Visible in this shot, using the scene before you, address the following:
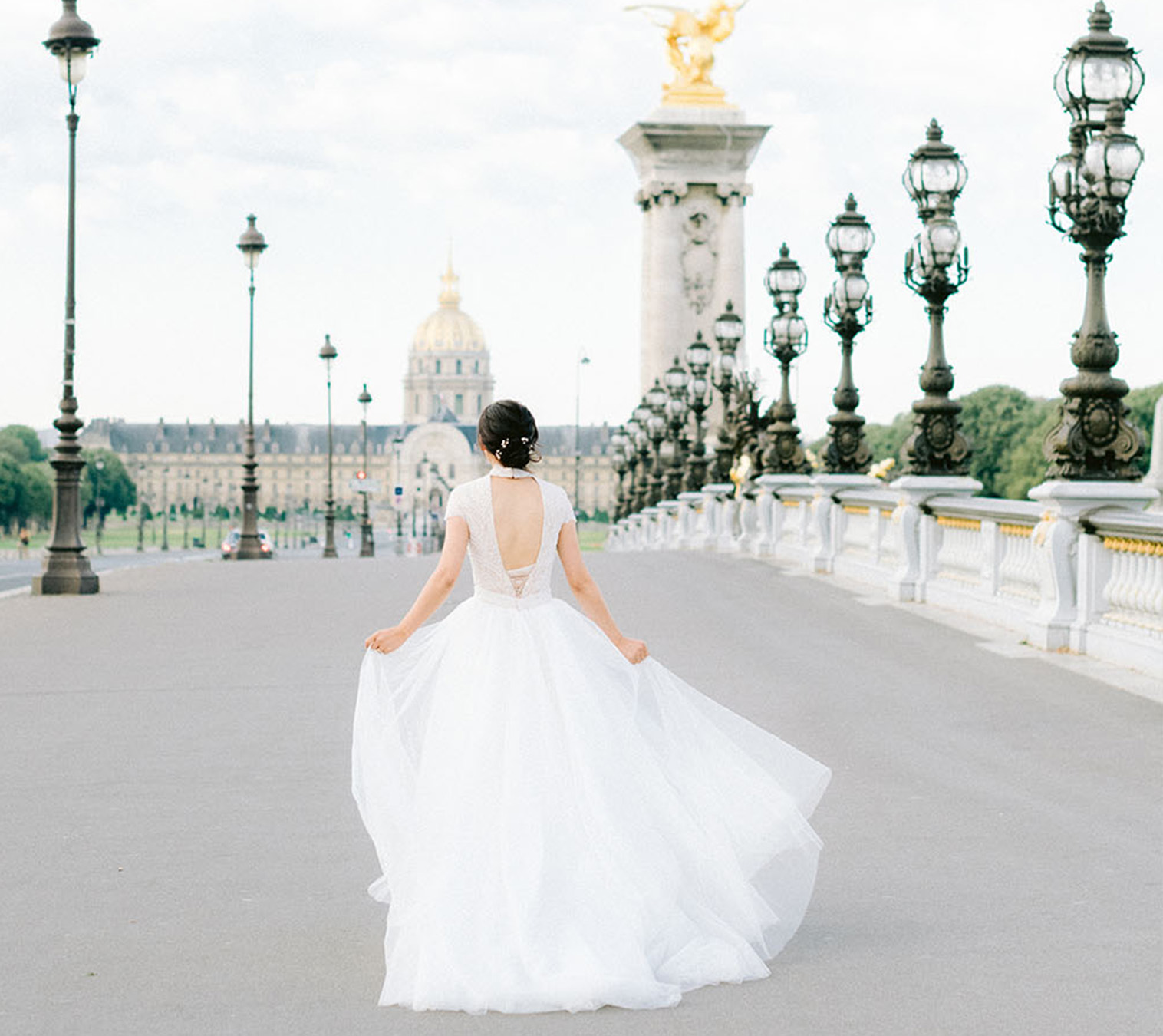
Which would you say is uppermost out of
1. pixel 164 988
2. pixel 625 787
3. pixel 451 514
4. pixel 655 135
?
pixel 655 135

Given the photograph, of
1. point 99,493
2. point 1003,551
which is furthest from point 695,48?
point 99,493

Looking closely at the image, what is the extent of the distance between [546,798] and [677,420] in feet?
156

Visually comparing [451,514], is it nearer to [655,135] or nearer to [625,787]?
[625,787]

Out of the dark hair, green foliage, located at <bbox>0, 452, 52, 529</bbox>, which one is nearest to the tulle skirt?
the dark hair

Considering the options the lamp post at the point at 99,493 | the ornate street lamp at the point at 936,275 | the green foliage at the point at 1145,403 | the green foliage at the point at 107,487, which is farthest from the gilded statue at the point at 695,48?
the green foliage at the point at 107,487

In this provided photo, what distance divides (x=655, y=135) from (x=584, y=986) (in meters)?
67.9

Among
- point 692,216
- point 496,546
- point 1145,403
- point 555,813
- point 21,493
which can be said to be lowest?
point 21,493

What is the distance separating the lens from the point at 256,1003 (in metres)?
5.65

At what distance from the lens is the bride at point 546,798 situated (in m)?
5.68

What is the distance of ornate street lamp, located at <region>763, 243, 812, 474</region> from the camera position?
3269cm

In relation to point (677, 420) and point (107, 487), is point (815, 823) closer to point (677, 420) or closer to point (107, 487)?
point (677, 420)

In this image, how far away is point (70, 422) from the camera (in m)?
25.8

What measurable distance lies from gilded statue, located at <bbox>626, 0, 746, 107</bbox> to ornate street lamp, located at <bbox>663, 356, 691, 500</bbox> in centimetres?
1908

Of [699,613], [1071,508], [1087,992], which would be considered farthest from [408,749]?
[699,613]
